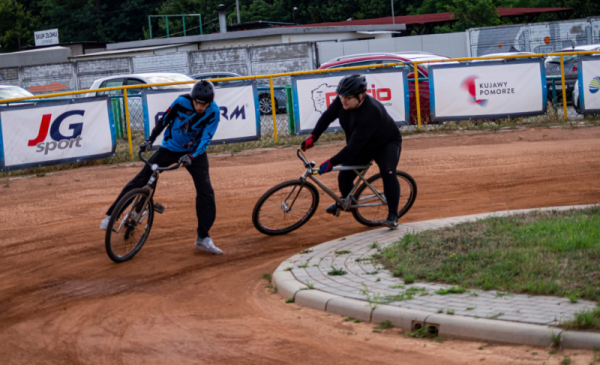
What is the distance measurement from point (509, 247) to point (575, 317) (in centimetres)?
176

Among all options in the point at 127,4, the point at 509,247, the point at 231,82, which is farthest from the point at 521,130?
the point at 127,4

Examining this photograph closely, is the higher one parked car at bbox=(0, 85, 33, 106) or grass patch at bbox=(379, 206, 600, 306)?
parked car at bbox=(0, 85, 33, 106)

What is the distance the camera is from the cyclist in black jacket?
24.2 feet

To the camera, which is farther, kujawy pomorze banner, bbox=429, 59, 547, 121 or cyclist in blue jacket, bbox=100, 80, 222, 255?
kujawy pomorze banner, bbox=429, 59, 547, 121

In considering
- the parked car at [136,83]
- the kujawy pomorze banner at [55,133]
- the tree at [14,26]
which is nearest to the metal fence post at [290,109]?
the parked car at [136,83]

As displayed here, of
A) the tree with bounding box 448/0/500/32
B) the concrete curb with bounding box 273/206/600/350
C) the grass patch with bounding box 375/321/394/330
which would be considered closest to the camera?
the concrete curb with bounding box 273/206/600/350

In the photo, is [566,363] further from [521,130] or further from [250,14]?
[250,14]

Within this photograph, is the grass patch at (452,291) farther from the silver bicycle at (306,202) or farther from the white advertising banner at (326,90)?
the white advertising banner at (326,90)

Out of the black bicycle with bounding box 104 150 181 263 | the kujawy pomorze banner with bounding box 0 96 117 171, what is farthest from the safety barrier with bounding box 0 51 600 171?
the black bicycle with bounding box 104 150 181 263

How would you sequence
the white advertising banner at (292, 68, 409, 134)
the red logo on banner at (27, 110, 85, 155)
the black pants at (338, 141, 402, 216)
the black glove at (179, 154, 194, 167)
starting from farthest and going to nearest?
the white advertising banner at (292, 68, 409, 134)
the red logo on banner at (27, 110, 85, 155)
the black pants at (338, 141, 402, 216)
the black glove at (179, 154, 194, 167)

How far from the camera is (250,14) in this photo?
70250 mm

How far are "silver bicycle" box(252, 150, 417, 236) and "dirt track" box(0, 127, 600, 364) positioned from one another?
0.66 ft

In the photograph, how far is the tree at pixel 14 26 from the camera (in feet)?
227

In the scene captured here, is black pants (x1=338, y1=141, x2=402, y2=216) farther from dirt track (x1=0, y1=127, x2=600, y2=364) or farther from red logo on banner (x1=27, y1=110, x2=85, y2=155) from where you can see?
red logo on banner (x1=27, y1=110, x2=85, y2=155)
